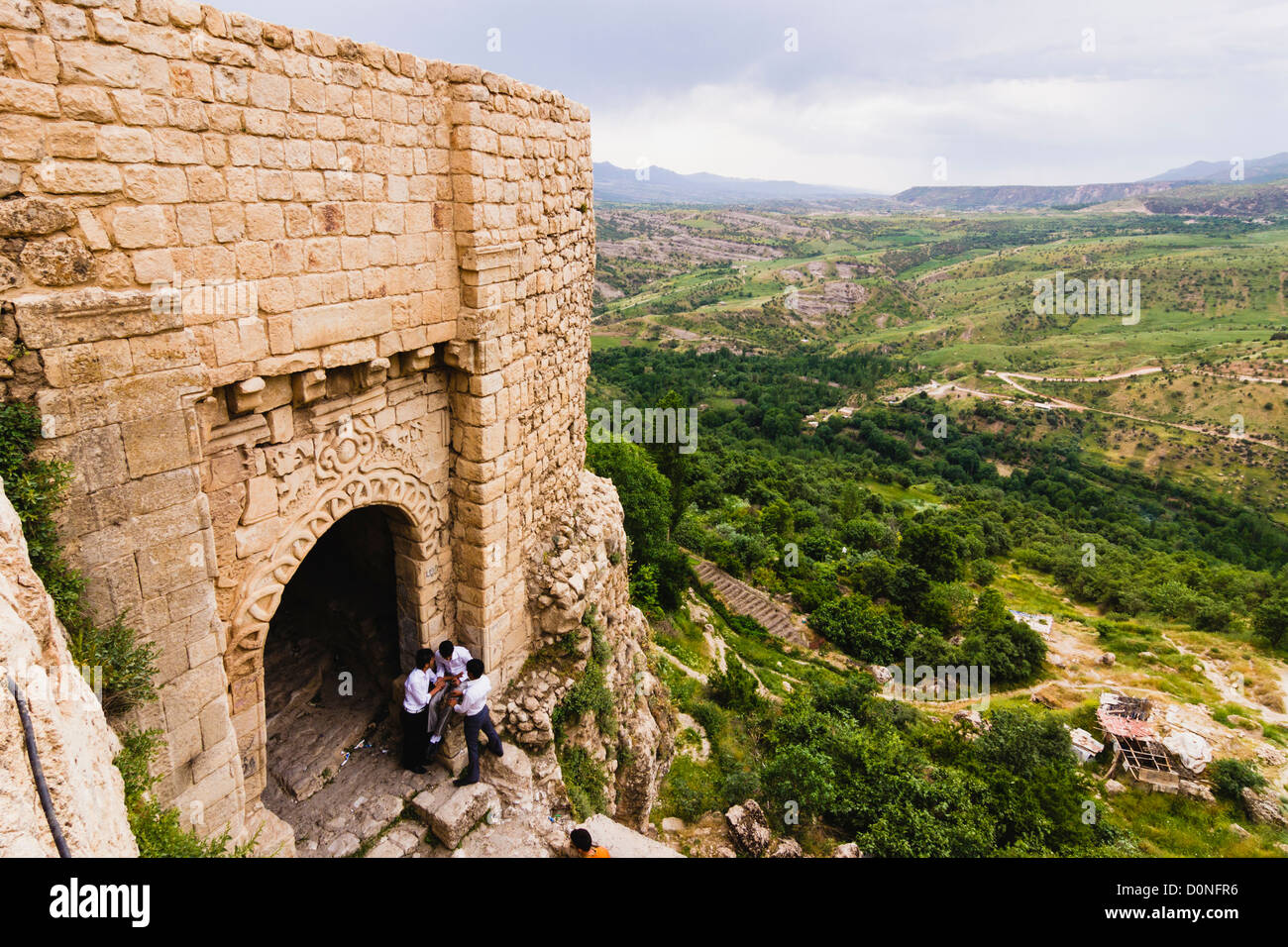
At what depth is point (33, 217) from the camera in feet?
12.8

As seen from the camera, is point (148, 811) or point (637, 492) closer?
Answer: point (148, 811)

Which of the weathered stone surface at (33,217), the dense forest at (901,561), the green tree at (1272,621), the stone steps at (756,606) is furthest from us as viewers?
the stone steps at (756,606)

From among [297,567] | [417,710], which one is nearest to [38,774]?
[297,567]

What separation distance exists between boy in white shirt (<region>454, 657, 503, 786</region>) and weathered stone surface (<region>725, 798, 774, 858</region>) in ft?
16.7

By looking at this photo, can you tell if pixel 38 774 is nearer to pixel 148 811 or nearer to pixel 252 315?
pixel 148 811

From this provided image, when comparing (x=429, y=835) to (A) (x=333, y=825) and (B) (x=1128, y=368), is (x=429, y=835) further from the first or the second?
(B) (x=1128, y=368)

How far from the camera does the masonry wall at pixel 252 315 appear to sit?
4.05 m

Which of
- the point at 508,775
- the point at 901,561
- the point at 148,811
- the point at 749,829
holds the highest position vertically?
the point at 148,811

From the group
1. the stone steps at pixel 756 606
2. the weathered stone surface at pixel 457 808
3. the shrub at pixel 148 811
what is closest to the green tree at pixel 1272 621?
the stone steps at pixel 756 606

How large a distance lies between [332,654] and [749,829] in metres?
6.86

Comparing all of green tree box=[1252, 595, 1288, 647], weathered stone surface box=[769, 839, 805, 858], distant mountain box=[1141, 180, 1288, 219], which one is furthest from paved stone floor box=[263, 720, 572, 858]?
distant mountain box=[1141, 180, 1288, 219]

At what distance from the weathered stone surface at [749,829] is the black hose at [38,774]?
30.9 ft

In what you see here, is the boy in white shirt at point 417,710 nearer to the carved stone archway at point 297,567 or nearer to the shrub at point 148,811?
the carved stone archway at point 297,567

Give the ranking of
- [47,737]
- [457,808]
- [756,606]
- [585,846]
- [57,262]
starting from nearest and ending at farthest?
1. [47,737]
2. [57,262]
3. [585,846]
4. [457,808]
5. [756,606]
